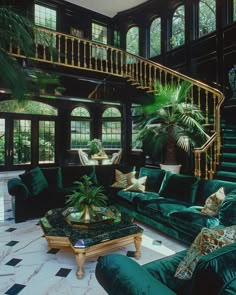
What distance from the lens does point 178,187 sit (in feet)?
13.6

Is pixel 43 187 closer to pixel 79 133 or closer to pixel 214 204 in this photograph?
pixel 214 204

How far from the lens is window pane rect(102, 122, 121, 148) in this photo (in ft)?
36.6

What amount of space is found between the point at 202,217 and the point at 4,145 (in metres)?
8.29

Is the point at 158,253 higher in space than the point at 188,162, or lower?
lower

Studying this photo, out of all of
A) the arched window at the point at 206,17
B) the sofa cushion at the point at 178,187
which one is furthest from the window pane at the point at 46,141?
the sofa cushion at the point at 178,187

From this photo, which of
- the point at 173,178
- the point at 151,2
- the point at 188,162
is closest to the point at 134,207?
the point at 173,178

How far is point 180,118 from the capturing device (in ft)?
16.8

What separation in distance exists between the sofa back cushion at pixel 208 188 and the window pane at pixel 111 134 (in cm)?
744

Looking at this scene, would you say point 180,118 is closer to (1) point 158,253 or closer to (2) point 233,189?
(2) point 233,189

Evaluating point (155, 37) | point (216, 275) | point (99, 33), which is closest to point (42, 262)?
point (216, 275)

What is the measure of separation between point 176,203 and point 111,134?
25.2 ft

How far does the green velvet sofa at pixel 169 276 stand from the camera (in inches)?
42.5

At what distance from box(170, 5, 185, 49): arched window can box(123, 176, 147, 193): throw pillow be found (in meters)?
5.66

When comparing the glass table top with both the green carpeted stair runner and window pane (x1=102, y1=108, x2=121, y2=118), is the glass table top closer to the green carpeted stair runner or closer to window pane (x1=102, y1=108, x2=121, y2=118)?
the green carpeted stair runner
